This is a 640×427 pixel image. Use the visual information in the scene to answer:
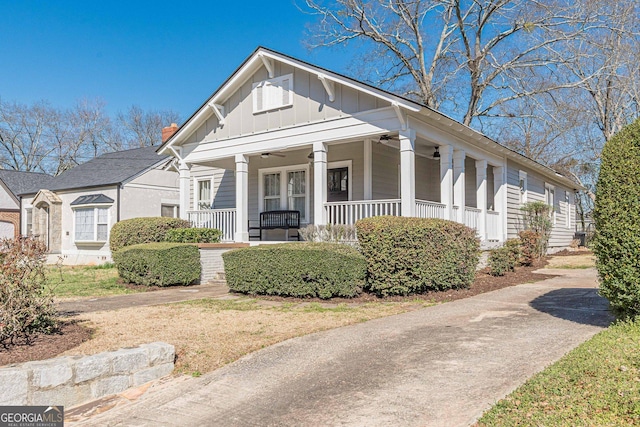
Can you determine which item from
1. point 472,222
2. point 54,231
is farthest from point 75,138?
point 472,222

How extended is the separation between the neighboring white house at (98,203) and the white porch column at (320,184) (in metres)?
9.74

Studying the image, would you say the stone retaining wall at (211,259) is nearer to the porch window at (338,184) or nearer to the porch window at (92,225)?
the porch window at (338,184)

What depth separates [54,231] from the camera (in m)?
22.1

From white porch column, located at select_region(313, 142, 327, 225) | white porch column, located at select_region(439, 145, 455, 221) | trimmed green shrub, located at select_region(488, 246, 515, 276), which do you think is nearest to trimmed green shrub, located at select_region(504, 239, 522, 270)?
trimmed green shrub, located at select_region(488, 246, 515, 276)

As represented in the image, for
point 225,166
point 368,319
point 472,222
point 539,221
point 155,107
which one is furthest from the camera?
point 155,107

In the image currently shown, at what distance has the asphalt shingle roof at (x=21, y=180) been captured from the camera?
2852 centimetres

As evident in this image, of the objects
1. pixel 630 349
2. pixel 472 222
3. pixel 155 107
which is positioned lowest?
pixel 630 349

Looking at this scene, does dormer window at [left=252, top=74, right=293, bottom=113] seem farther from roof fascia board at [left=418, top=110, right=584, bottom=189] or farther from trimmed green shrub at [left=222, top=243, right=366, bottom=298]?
trimmed green shrub at [left=222, top=243, right=366, bottom=298]

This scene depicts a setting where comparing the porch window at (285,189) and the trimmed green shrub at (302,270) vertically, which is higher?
the porch window at (285,189)

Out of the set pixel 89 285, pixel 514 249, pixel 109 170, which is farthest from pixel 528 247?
pixel 109 170

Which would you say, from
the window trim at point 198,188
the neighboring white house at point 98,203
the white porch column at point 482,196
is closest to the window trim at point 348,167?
the white porch column at point 482,196

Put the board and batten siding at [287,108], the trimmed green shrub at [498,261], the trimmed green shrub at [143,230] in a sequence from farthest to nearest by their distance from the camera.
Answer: the trimmed green shrub at [143,230], the trimmed green shrub at [498,261], the board and batten siding at [287,108]

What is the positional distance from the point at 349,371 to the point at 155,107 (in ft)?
160

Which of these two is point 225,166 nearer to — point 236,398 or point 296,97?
point 296,97
